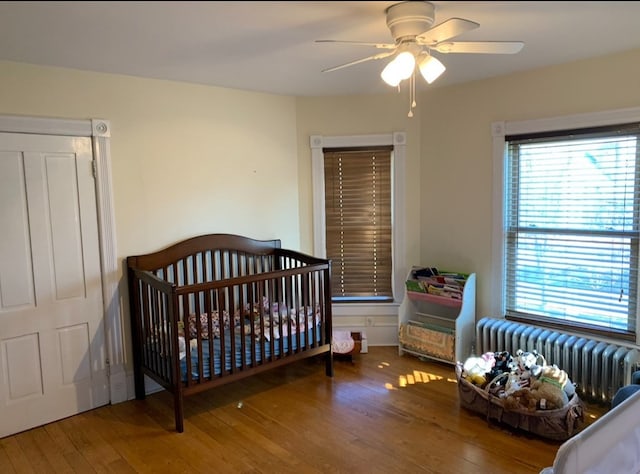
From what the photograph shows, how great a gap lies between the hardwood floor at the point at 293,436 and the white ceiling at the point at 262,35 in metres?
2.26

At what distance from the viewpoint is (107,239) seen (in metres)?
3.20

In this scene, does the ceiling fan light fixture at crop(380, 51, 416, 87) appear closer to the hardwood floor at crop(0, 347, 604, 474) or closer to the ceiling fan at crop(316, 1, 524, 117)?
the ceiling fan at crop(316, 1, 524, 117)

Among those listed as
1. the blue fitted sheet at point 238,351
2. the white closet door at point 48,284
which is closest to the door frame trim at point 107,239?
the white closet door at point 48,284

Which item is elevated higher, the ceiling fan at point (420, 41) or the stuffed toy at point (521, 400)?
the ceiling fan at point (420, 41)

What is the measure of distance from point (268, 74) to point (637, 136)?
245 centimetres

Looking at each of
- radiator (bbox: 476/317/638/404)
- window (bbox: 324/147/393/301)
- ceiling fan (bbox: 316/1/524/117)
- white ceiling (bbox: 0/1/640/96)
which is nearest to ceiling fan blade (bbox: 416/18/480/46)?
ceiling fan (bbox: 316/1/524/117)

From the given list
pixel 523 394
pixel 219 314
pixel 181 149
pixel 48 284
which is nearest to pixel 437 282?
pixel 523 394

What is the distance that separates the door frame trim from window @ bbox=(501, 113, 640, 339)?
2.89 meters

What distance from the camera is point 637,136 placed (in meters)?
3.00

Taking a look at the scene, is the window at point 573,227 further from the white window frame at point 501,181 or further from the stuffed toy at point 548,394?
the stuffed toy at point 548,394

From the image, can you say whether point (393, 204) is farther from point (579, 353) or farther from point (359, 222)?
point (579, 353)

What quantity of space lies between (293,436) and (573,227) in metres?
2.36

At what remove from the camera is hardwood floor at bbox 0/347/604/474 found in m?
2.54

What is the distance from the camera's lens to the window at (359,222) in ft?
13.8
